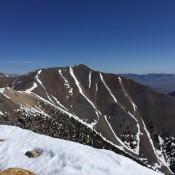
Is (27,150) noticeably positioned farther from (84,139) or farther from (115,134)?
(115,134)

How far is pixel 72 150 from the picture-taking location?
25391 millimetres

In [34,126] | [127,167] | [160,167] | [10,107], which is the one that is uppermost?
[127,167]

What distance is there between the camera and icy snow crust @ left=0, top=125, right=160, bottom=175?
21.9m

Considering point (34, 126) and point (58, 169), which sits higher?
point (58, 169)

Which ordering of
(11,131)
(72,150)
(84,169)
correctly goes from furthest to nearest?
(11,131) < (72,150) < (84,169)

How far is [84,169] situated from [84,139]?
125 meters

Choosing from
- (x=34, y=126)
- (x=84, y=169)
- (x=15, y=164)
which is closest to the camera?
(x=84, y=169)

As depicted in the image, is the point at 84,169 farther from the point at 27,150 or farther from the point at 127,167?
the point at 27,150

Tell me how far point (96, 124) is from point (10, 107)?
8118 cm

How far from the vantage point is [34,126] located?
119562 millimetres

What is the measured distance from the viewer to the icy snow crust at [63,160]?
71.9ft

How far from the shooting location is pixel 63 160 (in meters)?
23.4

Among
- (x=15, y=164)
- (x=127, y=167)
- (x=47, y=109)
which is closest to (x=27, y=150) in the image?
(x=15, y=164)

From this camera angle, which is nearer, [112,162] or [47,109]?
[112,162]
